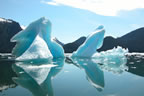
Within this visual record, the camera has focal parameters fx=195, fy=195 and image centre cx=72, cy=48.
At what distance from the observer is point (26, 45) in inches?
703

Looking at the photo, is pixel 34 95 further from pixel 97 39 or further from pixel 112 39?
pixel 112 39

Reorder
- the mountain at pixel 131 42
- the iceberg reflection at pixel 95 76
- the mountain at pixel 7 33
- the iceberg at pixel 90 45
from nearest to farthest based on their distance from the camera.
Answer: the iceberg reflection at pixel 95 76 < the iceberg at pixel 90 45 < the mountain at pixel 7 33 < the mountain at pixel 131 42

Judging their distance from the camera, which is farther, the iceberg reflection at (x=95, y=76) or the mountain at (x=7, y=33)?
the mountain at (x=7, y=33)

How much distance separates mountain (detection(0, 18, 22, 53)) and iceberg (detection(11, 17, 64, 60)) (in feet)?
153

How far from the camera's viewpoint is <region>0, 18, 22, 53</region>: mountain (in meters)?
64.2

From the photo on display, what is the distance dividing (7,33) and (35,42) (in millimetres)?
55724

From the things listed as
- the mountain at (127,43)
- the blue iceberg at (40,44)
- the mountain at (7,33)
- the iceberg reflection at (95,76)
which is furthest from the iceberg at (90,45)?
the mountain at (127,43)

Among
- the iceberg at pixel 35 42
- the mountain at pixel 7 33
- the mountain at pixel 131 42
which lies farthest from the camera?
the mountain at pixel 131 42

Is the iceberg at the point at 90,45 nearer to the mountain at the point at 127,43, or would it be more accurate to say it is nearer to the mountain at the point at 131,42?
the mountain at the point at 127,43

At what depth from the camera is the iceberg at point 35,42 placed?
15327mm

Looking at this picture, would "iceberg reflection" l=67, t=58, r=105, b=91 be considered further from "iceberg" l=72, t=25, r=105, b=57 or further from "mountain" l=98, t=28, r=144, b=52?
"mountain" l=98, t=28, r=144, b=52

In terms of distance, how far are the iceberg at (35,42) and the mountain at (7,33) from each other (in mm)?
46783

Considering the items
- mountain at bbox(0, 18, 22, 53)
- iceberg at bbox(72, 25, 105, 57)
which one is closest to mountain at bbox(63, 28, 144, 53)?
mountain at bbox(0, 18, 22, 53)

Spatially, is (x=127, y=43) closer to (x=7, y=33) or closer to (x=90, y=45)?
(x=7, y=33)
